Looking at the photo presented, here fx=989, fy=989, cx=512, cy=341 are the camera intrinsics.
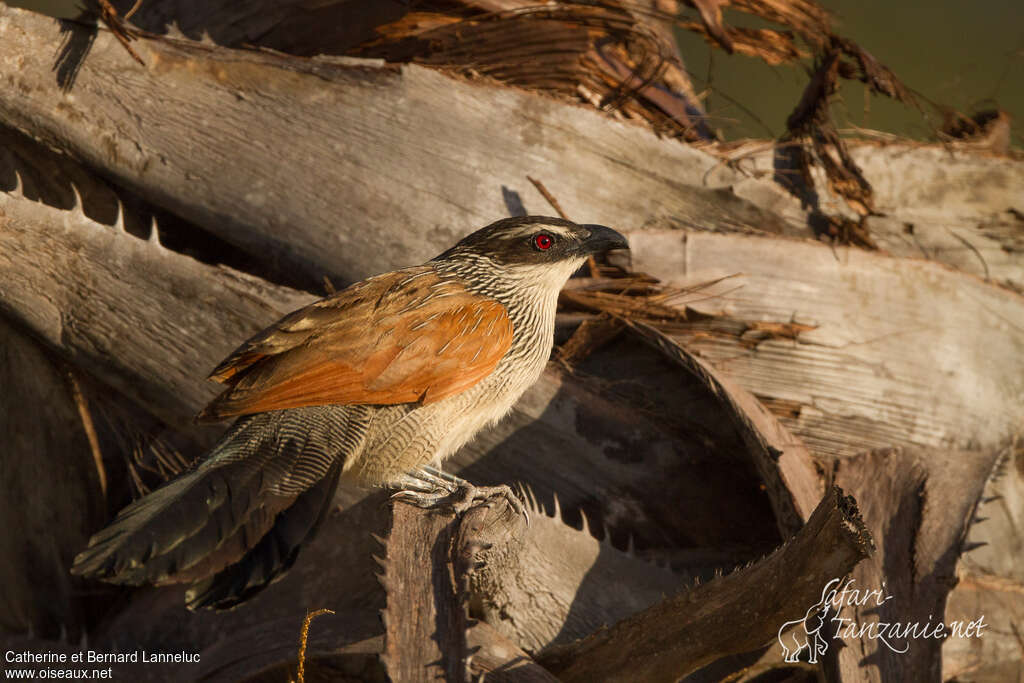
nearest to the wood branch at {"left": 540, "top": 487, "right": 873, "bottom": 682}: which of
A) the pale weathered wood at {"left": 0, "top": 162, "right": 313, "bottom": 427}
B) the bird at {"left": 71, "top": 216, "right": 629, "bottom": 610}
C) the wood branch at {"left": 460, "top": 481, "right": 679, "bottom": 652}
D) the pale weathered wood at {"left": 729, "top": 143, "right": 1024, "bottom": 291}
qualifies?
the wood branch at {"left": 460, "top": 481, "right": 679, "bottom": 652}

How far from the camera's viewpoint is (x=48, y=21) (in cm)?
344

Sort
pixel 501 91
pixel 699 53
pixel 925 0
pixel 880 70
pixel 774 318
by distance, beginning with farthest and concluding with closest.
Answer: pixel 925 0, pixel 699 53, pixel 880 70, pixel 501 91, pixel 774 318

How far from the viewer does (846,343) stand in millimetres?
3285

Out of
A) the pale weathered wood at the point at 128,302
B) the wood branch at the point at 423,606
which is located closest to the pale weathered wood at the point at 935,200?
the pale weathered wood at the point at 128,302

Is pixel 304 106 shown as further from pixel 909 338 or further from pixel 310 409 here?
pixel 909 338

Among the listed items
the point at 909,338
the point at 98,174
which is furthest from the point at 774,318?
the point at 98,174

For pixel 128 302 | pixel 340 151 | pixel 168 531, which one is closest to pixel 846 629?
pixel 168 531

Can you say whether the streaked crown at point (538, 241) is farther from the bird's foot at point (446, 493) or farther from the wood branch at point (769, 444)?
the bird's foot at point (446, 493)

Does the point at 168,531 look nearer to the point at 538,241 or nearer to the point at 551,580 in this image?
the point at 551,580

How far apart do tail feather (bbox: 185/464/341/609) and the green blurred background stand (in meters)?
2.38

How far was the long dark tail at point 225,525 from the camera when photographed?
2043 mm

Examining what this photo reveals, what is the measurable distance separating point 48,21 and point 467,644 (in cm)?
267

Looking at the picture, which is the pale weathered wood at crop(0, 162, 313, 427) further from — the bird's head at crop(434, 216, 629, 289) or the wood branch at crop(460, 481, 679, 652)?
the wood branch at crop(460, 481, 679, 652)

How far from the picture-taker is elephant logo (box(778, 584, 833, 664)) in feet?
8.26
